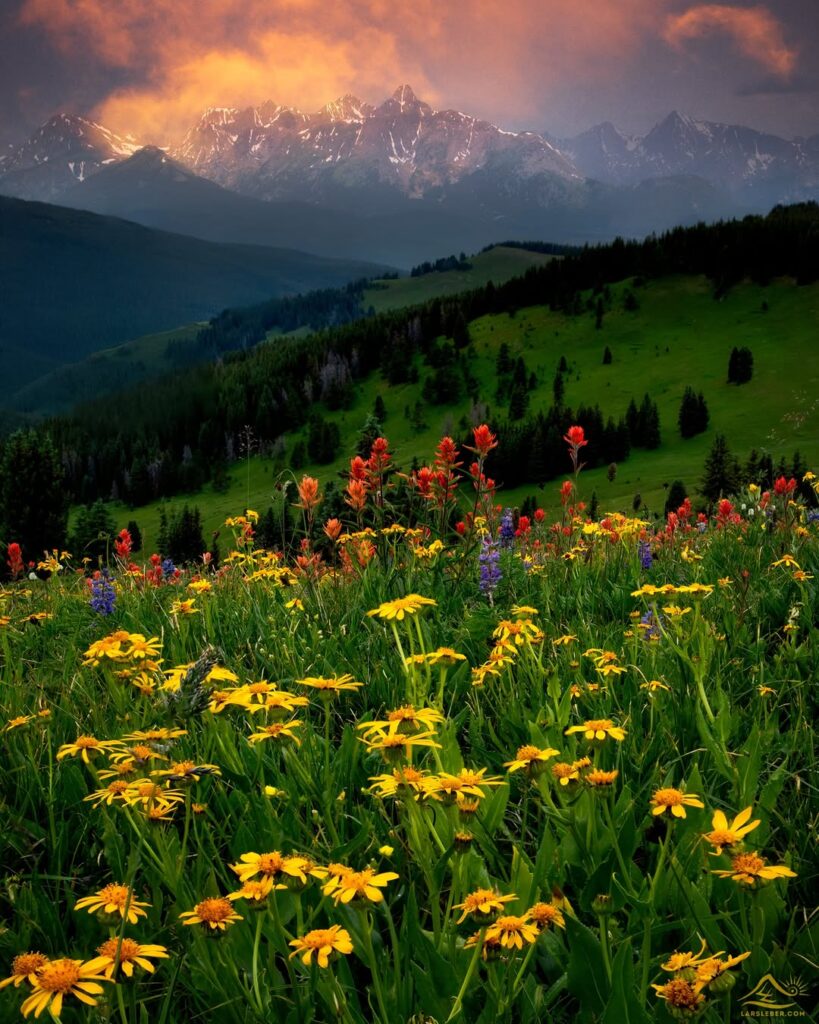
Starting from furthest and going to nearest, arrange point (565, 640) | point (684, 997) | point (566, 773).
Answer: point (565, 640) < point (566, 773) < point (684, 997)

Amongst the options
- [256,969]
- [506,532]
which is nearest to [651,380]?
[506,532]

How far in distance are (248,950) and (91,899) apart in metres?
0.45

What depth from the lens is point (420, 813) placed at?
2.05 meters

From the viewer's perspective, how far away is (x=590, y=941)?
5.29 feet

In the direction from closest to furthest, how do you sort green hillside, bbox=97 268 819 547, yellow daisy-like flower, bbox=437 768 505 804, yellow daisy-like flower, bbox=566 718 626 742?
1. yellow daisy-like flower, bbox=437 768 505 804
2. yellow daisy-like flower, bbox=566 718 626 742
3. green hillside, bbox=97 268 819 547

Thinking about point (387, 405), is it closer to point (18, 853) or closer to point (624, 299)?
point (624, 299)

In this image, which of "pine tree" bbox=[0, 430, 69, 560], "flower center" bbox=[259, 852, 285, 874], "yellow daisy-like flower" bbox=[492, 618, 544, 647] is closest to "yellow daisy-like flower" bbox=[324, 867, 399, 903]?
"flower center" bbox=[259, 852, 285, 874]

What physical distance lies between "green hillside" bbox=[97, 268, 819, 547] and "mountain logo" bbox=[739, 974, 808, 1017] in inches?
3620

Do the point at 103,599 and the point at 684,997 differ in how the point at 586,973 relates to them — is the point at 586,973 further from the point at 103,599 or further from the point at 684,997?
the point at 103,599

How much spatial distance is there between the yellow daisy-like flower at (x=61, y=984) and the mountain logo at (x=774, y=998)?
127 centimetres

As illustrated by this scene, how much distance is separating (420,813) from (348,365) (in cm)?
18097

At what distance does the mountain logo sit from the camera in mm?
1459

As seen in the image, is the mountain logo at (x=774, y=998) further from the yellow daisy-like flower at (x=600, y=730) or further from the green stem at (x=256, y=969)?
the green stem at (x=256, y=969)

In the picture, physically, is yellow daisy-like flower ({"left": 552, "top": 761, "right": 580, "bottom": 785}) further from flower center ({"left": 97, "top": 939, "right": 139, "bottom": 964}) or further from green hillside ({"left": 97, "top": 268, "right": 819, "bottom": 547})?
green hillside ({"left": 97, "top": 268, "right": 819, "bottom": 547})
